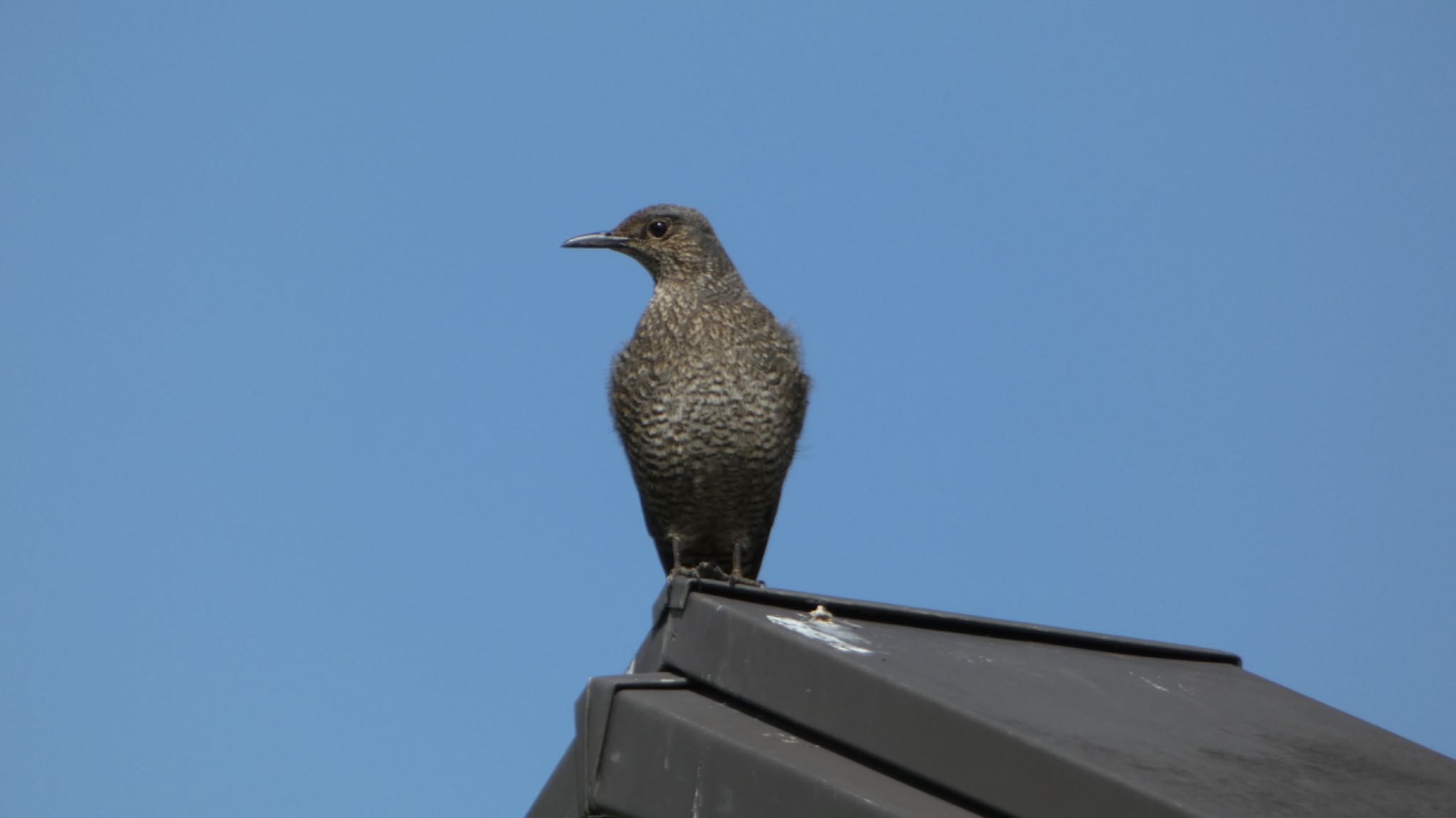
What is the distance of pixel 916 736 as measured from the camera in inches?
116

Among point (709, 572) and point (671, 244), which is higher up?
point (671, 244)

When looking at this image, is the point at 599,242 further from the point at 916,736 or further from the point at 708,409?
the point at 916,736

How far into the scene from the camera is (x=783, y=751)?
10.1 feet

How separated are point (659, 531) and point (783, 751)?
3.71 meters

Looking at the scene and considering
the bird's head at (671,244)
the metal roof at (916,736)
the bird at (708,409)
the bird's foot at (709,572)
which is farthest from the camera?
the bird's head at (671,244)

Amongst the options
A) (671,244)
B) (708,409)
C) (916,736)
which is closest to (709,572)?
(708,409)

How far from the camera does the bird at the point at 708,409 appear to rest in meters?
6.17

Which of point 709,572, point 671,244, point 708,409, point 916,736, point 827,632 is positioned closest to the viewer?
point 916,736

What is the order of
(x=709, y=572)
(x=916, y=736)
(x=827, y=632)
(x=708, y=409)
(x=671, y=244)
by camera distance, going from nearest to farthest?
(x=916, y=736) < (x=827, y=632) < (x=709, y=572) < (x=708, y=409) < (x=671, y=244)

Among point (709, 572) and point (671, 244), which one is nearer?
point (709, 572)

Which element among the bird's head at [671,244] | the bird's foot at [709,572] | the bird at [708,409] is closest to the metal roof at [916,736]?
the bird's foot at [709,572]

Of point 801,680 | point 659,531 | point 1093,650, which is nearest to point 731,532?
point 659,531

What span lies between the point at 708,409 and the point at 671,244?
102cm

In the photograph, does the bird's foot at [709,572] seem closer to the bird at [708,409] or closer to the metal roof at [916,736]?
the bird at [708,409]
